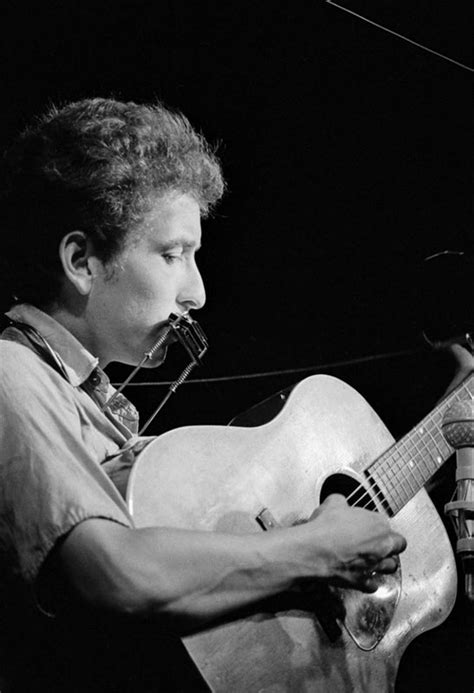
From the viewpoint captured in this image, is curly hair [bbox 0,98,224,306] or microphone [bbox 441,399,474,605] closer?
microphone [bbox 441,399,474,605]

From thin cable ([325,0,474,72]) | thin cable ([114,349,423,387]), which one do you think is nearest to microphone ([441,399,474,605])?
thin cable ([114,349,423,387])

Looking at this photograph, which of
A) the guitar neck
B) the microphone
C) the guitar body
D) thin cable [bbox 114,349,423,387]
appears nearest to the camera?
the guitar body

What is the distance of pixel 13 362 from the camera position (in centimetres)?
158

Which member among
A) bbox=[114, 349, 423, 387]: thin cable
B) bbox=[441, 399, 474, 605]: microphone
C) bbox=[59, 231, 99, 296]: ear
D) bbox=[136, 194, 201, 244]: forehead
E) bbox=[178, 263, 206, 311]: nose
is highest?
bbox=[136, 194, 201, 244]: forehead

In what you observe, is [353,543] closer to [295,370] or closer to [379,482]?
[379,482]

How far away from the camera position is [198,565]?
4.85ft

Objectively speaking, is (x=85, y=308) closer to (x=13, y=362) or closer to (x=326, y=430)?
(x=13, y=362)

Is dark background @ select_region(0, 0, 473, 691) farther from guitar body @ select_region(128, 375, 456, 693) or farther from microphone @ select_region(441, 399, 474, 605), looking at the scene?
microphone @ select_region(441, 399, 474, 605)

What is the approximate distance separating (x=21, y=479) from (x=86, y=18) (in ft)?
5.42

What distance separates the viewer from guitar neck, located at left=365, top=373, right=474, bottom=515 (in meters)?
2.08

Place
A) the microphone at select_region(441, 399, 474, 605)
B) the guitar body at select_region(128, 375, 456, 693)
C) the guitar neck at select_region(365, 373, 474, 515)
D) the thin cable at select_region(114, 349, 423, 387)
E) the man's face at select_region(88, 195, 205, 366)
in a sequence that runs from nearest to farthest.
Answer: the guitar body at select_region(128, 375, 456, 693) < the microphone at select_region(441, 399, 474, 605) < the man's face at select_region(88, 195, 205, 366) < the guitar neck at select_region(365, 373, 474, 515) < the thin cable at select_region(114, 349, 423, 387)

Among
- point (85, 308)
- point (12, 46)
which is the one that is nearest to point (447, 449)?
point (85, 308)

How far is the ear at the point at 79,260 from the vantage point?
1964mm

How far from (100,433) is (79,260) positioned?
392 millimetres
